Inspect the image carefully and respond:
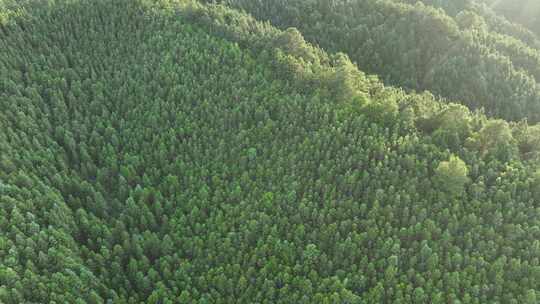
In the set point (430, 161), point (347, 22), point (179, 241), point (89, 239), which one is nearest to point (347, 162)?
point (430, 161)

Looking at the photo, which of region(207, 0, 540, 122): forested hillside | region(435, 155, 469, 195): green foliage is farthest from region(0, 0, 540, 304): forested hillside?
region(207, 0, 540, 122): forested hillside

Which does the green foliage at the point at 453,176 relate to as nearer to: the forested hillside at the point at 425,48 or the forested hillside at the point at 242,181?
the forested hillside at the point at 242,181

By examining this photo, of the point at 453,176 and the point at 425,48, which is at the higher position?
the point at 425,48

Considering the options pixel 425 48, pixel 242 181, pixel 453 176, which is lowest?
pixel 242 181

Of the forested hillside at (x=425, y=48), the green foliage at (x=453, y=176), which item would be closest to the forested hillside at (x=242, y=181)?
the green foliage at (x=453, y=176)

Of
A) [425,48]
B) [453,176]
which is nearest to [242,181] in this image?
[453,176]

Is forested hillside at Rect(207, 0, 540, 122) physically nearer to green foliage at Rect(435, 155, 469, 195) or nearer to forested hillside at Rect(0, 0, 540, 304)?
forested hillside at Rect(0, 0, 540, 304)

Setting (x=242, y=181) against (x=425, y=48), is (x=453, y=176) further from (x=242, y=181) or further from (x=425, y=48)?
(x=425, y=48)
